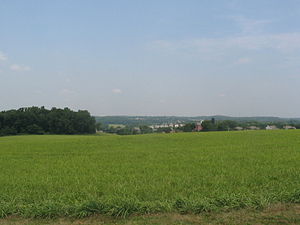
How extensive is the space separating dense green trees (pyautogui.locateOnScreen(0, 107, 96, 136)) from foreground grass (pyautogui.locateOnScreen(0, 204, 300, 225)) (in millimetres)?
69693

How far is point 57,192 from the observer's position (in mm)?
7863

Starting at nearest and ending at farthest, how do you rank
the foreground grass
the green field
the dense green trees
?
1. the foreground grass
2. the green field
3. the dense green trees

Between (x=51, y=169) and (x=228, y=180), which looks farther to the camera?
(x=51, y=169)

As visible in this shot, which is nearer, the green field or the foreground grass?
the foreground grass

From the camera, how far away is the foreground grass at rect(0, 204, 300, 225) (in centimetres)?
535

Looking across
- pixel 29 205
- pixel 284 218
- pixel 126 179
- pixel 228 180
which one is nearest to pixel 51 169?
pixel 126 179

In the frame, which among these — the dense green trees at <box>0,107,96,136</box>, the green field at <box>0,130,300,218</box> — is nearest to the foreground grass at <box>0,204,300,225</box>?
the green field at <box>0,130,300,218</box>

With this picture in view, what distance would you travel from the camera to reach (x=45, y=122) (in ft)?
242

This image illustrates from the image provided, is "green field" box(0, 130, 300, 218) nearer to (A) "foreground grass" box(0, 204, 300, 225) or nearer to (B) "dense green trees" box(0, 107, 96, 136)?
(A) "foreground grass" box(0, 204, 300, 225)

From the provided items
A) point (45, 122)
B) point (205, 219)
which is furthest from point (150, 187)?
point (45, 122)

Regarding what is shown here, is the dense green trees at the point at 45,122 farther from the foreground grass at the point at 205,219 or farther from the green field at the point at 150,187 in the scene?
the foreground grass at the point at 205,219

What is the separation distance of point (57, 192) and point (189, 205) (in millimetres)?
3718

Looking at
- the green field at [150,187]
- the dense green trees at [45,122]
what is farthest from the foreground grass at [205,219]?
the dense green trees at [45,122]

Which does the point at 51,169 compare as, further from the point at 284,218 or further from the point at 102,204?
the point at 284,218
